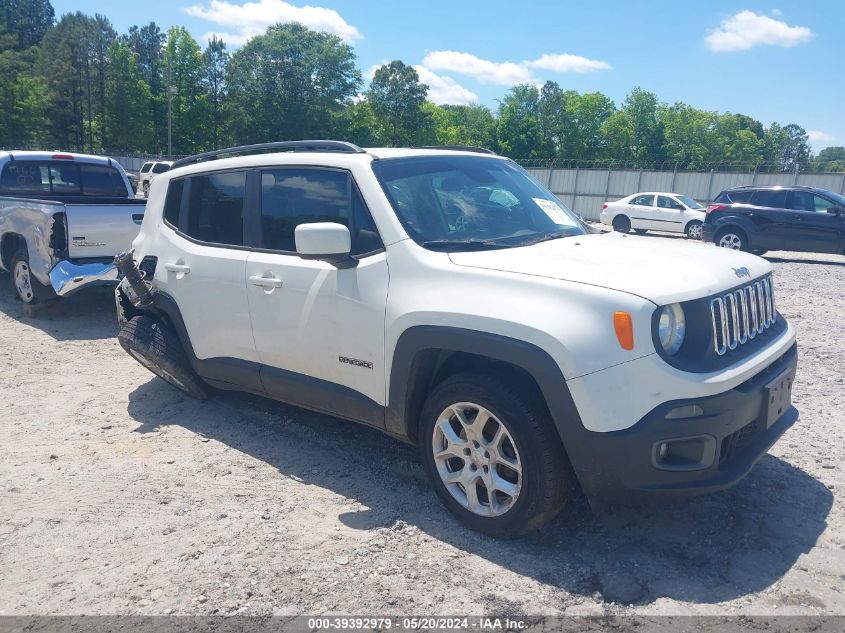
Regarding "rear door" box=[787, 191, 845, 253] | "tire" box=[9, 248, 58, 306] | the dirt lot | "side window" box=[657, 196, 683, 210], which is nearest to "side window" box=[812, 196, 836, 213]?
"rear door" box=[787, 191, 845, 253]

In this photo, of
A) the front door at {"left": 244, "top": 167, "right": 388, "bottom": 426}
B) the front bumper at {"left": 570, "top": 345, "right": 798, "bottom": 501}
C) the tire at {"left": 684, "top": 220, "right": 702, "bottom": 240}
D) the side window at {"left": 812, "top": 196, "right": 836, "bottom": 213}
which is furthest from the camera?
the tire at {"left": 684, "top": 220, "right": 702, "bottom": 240}

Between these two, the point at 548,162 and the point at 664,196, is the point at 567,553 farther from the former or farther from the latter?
the point at 548,162

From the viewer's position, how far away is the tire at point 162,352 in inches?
200

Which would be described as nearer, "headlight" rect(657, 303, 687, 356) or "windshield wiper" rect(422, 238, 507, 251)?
"headlight" rect(657, 303, 687, 356)

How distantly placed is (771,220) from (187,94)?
6840 centimetres

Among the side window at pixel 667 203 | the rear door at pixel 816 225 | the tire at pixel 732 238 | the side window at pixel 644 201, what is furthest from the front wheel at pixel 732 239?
the side window at pixel 644 201

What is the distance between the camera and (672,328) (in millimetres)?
2930

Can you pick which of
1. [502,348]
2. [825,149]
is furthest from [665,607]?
[825,149]

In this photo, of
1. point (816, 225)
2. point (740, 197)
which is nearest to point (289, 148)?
point (816, 225)

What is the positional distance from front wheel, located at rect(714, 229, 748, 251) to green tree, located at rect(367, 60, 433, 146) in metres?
64.3

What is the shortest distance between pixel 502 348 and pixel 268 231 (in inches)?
78.7

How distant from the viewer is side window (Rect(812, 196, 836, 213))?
1578 cm

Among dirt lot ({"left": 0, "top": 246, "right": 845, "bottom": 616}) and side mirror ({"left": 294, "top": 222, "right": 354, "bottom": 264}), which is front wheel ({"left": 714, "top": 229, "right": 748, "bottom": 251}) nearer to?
dirt lot ({"left": 0, "top": 246, "right": 845, "bottom": 616})

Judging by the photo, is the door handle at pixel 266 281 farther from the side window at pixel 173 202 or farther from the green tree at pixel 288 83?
the green tree at pixel 288 83
